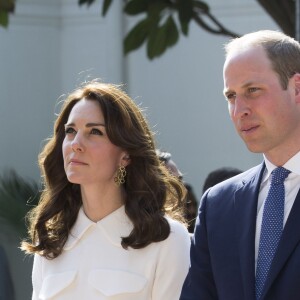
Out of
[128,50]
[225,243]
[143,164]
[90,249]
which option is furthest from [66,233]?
[128,50]

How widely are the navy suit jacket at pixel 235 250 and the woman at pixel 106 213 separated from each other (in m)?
0.52

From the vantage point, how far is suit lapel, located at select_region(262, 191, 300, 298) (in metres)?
2.88

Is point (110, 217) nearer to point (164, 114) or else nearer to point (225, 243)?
point (225, 243)

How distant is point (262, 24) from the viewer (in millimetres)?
7715

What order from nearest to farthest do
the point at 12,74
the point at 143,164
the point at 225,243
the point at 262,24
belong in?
the point at 225,243
the point at 143,164
the point at 262,24
the point at 12,74

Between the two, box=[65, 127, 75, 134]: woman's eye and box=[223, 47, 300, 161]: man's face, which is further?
box=[65, 127, 75, 134]: woman's eye

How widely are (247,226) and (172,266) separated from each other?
0.71 meters

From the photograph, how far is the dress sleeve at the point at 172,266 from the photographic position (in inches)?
144

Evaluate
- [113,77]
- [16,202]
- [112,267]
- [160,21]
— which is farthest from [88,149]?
[113,77]

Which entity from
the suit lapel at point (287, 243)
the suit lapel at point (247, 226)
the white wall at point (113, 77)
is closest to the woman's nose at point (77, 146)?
the suit lapel at point (247, 226)

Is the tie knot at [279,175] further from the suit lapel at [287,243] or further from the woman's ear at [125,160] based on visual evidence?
the woman's ear at [125,160]

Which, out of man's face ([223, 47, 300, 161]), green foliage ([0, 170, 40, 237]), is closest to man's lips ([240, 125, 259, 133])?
man's face ([223, 47, 300, 161])

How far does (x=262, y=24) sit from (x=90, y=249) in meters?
4.26

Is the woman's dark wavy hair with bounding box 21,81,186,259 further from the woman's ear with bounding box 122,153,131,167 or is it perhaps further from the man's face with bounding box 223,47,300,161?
the man's face with bounding box 223,47,300,161
